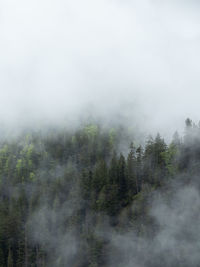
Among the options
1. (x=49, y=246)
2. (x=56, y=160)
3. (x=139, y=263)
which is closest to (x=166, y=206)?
(x=139, y=263)

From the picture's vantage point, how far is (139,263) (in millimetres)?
94062

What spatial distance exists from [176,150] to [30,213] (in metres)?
56.5

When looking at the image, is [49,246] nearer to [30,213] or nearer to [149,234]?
[30,213]

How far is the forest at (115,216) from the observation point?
9688cm

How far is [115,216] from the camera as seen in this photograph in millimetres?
109938

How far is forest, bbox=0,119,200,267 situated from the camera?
A: 9688cm

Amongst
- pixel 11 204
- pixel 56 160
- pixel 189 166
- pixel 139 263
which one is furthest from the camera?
pixel 56 160

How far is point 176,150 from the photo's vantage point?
12181 centimetres

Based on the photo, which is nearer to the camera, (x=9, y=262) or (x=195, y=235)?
(x=195, y=235)

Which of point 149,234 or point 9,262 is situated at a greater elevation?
point 149,234

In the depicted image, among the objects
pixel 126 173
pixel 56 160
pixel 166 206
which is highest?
pixel 56 160

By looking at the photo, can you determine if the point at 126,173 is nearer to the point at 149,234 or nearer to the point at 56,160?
the point at 149,234

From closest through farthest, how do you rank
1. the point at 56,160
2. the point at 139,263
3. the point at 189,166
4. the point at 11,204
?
the point at 139,263
the point at 189,166
the point at 11,204
the point at 56,160

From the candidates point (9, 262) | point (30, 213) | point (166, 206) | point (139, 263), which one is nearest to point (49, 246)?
point (9, 262)
